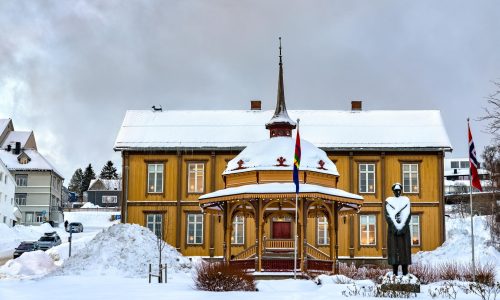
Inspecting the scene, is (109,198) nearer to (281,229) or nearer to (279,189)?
(281,229)

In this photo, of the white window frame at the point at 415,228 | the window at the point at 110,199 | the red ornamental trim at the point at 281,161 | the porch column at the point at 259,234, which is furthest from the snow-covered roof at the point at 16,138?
the porch column at the point at 259,234

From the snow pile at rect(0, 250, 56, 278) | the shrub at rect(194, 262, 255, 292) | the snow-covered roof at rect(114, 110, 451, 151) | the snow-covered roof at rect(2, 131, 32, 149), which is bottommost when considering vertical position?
the snow pile at rect(0, 250, 56, 278)

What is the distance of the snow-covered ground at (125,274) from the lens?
1973cm

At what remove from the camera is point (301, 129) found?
1813 inches

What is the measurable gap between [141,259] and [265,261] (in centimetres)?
703

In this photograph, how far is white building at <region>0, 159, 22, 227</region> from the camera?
70438mm

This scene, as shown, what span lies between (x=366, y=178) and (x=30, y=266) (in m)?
20.5

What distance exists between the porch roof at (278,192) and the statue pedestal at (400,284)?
7777 millimetres

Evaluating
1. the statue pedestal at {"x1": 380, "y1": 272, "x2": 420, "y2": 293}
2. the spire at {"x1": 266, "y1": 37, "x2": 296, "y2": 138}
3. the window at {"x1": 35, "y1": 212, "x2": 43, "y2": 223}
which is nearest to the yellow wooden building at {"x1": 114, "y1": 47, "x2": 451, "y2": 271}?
the spire at {"x1": 266, "y1": 37, "x2": 296, "y2": 138}

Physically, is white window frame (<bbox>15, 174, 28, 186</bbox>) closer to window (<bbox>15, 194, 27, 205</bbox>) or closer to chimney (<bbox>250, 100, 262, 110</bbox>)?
window (<bbox>15, 194, 27, 205</bbox>)

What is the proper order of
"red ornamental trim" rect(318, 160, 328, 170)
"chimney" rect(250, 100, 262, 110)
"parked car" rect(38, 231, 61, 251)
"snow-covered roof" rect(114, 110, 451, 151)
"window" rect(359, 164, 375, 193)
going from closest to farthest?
"red ornamental trim" rect(318, 160, 328, 170)
"window" rect(359, 164, 375, 193)
"snow-covered roof" rect(114, 110, 451, 151)
"parked car" rect(38, 231, 61, 251)
"chimney" rect(250, 100, 262, 110)

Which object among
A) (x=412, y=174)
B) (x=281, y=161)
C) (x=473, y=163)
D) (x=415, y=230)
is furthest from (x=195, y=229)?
(x=473, y=163)

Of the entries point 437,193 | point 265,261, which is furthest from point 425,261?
point 265,261

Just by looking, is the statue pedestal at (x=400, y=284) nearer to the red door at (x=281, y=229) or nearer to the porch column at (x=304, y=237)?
the porch column at (x=304, y=237)
